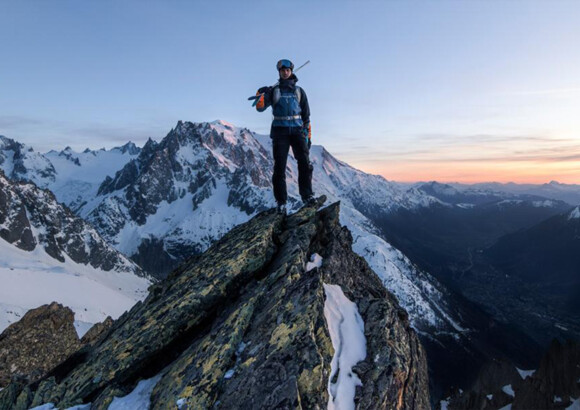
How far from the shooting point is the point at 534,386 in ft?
253

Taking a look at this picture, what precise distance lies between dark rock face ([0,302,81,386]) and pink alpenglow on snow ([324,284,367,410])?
26.1m

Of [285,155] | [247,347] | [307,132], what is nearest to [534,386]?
[307,132]

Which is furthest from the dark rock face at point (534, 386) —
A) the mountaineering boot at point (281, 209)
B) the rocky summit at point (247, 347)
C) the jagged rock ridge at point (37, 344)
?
the mountaineering boot at point (281, 209)

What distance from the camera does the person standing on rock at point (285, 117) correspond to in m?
13.6

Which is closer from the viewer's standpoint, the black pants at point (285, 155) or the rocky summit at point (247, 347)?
the rocky summit at point (247, 347)

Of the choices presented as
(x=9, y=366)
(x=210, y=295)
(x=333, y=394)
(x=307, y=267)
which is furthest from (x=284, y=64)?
(x=9, y=366)

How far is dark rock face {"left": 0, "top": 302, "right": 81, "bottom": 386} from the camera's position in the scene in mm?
25570

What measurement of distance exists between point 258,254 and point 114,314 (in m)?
130

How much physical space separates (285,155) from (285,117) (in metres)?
1.59

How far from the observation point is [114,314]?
396 feet

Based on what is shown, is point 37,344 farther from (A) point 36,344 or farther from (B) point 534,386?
(B) point 534,386

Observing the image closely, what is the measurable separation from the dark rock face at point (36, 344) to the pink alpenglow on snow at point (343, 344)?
85.6ft

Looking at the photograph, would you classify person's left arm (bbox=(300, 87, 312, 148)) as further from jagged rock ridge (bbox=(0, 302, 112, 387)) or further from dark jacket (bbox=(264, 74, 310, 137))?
jagged rock ridge (bbox=(0, 302, 112, 387))

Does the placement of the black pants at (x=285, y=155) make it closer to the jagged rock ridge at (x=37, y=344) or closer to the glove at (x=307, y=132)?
the glove at (x=307, y=132)
